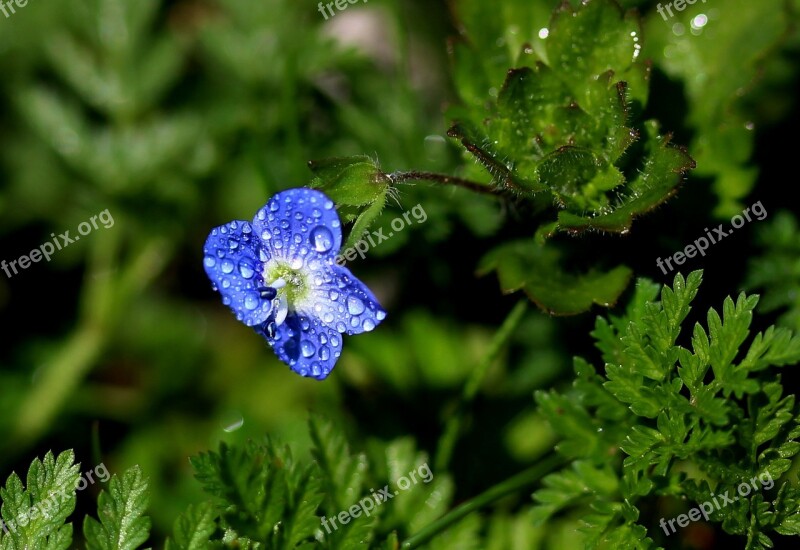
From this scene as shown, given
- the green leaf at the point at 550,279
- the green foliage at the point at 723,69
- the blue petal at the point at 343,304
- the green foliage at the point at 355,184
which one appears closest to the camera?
the blue petal at the point at 343,304

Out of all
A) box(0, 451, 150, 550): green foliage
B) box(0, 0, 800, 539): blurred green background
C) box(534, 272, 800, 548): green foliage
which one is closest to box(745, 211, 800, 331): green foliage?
box(0, 0, 800, 539): blurred green background

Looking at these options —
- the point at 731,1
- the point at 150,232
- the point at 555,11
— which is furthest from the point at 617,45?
the point at 150,232

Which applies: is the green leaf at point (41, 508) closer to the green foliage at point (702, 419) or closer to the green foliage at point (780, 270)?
the green foliage at point (702, 419)

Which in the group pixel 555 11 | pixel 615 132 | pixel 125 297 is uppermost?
pixel 125 297

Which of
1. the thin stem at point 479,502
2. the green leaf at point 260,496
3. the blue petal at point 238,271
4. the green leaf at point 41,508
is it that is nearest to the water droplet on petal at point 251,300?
the blue petal at point 238,271

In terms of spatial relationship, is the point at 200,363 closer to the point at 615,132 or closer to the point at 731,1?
the point at 615,132

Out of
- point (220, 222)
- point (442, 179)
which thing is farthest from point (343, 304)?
point (220, 222)
